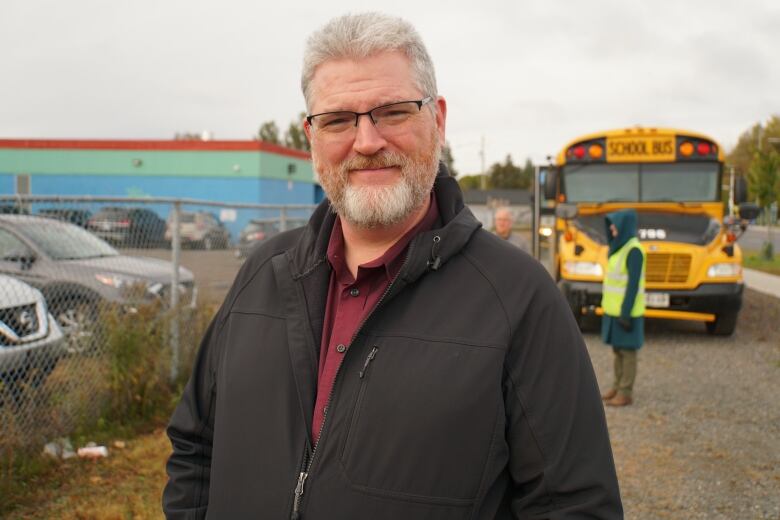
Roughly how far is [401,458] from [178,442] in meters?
0.83

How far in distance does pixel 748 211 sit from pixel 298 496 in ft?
33.7

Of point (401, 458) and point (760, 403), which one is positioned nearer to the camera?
point (401, 458)

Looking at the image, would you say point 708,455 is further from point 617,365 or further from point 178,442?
point 178,442

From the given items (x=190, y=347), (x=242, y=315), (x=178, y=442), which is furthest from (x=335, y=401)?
(x=190, y=347)

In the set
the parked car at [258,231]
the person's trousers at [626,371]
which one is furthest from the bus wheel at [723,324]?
the parked car at [258,231]

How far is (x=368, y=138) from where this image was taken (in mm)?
1926

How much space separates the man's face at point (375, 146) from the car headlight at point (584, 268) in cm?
858

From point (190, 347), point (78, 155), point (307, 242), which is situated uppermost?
point (78, 155)

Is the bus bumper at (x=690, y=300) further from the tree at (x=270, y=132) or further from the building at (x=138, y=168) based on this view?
the tree at (x=270, y=132)

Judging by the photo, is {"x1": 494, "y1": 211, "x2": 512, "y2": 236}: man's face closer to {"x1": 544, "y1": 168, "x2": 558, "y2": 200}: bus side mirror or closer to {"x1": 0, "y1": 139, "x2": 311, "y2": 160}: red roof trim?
{"x1": 544, "y1": 168, "x2": 558, "y2": 200}: bus side mirror

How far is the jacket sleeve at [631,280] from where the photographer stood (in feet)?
23.2

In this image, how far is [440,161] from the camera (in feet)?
6.93

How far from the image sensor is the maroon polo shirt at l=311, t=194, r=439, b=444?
184cm

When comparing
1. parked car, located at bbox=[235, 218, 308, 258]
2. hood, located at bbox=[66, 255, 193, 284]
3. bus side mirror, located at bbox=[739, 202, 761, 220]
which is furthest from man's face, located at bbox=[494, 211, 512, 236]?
hood, located at bbox=[66, 255, 193, 284]
